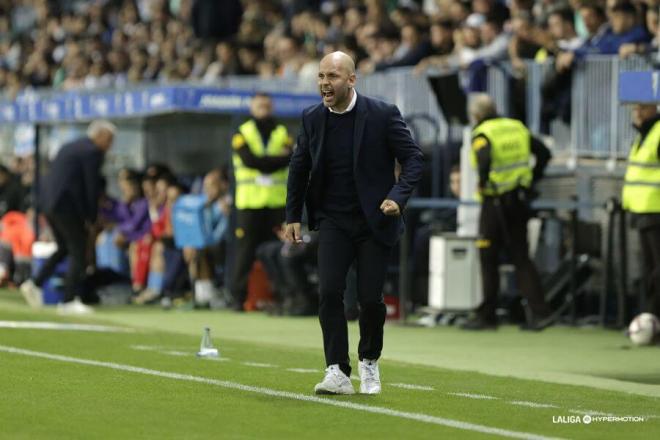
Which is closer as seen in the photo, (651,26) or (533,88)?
(651,26)

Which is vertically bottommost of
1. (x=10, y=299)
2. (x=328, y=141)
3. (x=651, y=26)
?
(x=10, y=299)

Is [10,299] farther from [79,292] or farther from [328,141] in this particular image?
[328,141]

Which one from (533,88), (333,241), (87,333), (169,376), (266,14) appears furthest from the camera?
(266,14)

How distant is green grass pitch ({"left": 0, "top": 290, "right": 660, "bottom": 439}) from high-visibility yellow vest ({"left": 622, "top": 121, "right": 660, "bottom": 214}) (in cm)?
129

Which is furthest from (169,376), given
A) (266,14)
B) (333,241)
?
(266,14)

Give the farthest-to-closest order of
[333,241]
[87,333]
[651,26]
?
1. [651,26]
2. [87,333]
3. [333,241]

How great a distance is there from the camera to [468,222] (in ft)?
61.5

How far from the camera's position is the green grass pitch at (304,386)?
8680 mm

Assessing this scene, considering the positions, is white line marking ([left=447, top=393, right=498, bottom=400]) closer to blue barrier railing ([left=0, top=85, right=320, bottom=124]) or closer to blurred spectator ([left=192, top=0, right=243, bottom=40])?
blue barrier railing ([left=0, top=85, right=320, bottom=124])

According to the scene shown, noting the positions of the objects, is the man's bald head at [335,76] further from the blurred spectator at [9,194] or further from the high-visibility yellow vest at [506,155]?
the blurred spectator at [9,194]

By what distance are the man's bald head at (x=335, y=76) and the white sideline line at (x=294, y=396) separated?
174 cm

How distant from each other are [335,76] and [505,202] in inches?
292

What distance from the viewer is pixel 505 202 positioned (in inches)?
678

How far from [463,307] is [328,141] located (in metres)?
8.05
